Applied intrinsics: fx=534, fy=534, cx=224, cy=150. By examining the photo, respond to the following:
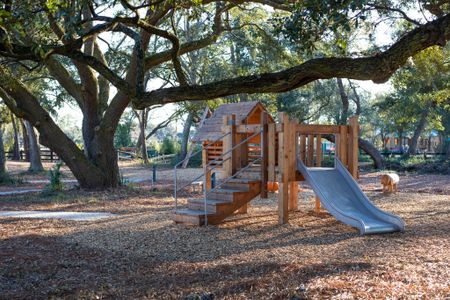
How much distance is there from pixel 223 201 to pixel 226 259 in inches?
130

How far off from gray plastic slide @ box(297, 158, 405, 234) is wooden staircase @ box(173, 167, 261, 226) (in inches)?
41.2

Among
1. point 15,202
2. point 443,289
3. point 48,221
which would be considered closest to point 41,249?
point 48,221

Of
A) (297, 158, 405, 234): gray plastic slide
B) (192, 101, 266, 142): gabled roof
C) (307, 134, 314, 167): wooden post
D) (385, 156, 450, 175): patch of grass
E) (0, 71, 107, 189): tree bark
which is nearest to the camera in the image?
(297, 158, 405, 234): gray plastic slide

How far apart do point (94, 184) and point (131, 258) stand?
10270 mm

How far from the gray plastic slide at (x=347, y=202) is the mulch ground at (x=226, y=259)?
0.87ft

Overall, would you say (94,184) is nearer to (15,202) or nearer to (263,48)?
(15,202)

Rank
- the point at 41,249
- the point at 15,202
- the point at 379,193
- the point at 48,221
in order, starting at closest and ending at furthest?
the point at 41,249
the point at 48,221
the point at 15,202
the point at 379,193

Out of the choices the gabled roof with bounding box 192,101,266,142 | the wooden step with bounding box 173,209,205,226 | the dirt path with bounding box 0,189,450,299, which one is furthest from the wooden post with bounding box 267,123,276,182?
the gabled roof with bounding box 192,101,266,142

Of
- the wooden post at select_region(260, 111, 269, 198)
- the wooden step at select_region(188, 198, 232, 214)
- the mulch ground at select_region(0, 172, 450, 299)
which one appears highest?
the wooden post at select_region(260, 111, 269, 198)

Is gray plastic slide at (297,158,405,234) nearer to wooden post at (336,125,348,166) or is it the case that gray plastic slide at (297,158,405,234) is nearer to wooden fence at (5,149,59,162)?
wooden post at (336,125,348,166)

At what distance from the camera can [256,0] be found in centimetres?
1515

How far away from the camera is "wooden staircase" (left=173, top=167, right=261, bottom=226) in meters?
10.3

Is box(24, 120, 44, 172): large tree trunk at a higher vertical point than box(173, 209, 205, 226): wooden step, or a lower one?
higher

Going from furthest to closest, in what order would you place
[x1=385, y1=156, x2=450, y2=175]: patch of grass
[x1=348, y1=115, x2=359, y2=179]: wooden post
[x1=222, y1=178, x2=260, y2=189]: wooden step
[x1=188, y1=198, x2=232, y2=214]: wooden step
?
[x1=385, y1=156, x2=450, y2=175]: patch of grass
[x1=348, y1=115, x2=359, y2=179]: wooden post
[x1=222, y1=178, x2=260, y2=189]: wooden step
[x1=188, y1=198, x2=232, y2=214]: wooden step
